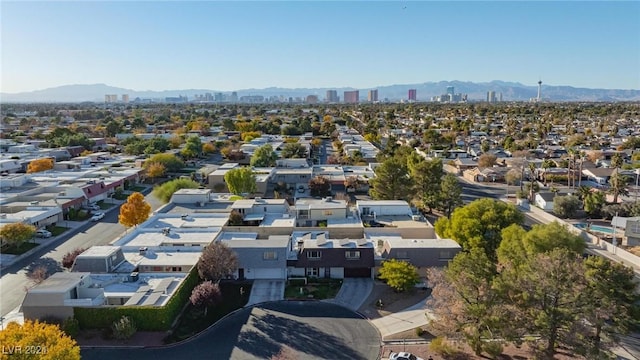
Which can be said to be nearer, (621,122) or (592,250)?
(592,250)

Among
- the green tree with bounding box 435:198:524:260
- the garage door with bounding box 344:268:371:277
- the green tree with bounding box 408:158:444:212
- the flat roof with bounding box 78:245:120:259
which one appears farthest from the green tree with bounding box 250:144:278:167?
the green tree with bounding box 435:198:524:260

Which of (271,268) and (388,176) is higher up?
(388,176)

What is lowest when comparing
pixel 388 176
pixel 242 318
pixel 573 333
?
pixel 242 318

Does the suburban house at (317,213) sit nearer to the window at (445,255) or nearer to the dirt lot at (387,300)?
the dirt lot at (387,300)

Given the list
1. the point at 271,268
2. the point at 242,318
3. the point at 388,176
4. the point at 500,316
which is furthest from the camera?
the point at 388,176

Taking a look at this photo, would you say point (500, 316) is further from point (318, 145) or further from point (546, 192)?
point (318, 145)

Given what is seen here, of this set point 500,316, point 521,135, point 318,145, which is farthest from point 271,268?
point 521,135

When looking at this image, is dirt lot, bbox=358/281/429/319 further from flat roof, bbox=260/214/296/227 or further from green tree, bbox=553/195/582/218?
green tree, bbox=553/195/582/218
